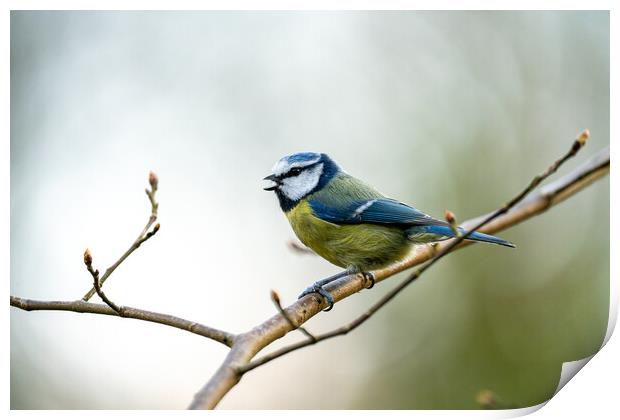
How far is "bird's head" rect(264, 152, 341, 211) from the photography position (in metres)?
1.45

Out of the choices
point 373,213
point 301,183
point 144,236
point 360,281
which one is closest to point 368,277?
point 360,281

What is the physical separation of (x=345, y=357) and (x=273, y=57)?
705 mm

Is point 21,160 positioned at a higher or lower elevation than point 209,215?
higher

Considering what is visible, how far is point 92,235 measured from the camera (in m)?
1.38

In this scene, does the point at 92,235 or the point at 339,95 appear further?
the point at 339,95

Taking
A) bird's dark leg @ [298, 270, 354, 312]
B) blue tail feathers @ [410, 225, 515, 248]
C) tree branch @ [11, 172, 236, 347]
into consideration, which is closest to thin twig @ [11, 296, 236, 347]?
tree branch @ [11, 172, 236, 347]

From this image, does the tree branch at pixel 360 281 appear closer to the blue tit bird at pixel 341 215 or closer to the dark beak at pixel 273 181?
the blue tit bird at pixel 341 215

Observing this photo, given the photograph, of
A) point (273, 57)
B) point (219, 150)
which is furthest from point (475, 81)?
point (219, 150)

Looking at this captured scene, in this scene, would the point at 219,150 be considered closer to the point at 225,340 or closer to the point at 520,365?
the point at 225,340

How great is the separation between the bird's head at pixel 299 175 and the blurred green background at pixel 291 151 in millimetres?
23

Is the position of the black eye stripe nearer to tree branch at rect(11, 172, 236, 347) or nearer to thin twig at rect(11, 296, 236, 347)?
tree branch at rect(11, 172, 236, 347)

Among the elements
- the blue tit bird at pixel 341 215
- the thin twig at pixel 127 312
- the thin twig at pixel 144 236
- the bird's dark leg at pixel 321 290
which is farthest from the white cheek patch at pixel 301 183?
the thin twig at pixel 127 312

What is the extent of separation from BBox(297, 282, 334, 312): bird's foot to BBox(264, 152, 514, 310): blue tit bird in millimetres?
45

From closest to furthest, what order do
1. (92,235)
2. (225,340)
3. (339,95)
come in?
(225,340)
(92,235)
(339,95)
